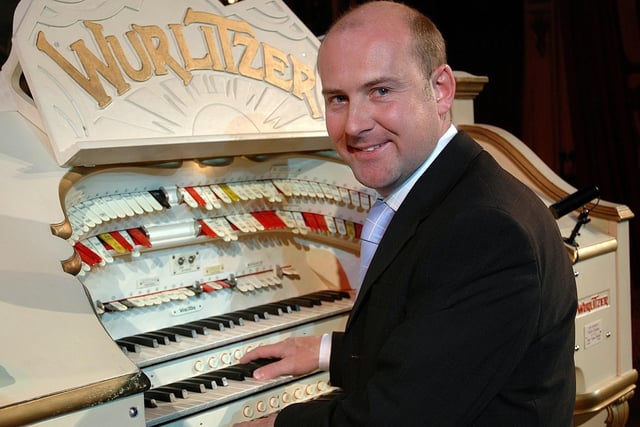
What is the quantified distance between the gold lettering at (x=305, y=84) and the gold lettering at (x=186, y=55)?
0.34 metres

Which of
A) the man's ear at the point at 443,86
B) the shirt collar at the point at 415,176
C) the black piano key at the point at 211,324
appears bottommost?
the black piano key at the point at 211,324

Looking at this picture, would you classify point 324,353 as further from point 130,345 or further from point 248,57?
point 248,57

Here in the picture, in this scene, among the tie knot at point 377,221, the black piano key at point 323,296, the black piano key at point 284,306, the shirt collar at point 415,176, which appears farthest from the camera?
the black piano key at point 323,296

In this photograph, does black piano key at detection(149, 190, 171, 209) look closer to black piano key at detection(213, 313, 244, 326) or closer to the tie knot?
black piano key at detection(213, 313, 244, 326)

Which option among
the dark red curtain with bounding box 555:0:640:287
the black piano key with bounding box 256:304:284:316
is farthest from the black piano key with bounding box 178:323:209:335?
the dark red curtain with bounding box 555:0:640:287

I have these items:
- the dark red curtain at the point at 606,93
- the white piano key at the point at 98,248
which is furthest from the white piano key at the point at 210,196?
the dark red curtain at the point at 606,93

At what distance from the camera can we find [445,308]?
1189 millimetres

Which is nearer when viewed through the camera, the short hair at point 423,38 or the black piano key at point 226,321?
the short hair at point 423,38

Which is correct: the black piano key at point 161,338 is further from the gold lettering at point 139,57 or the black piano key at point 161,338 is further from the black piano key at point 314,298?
the gold lettering at point 139,57

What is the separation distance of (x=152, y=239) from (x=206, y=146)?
34 cm

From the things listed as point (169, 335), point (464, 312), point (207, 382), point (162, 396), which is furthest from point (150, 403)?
point (464, 312)

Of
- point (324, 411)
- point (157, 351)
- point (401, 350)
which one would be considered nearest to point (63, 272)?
Answer: point (157, 351)

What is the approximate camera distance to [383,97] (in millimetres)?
1413

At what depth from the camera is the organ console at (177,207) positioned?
1.62 m
